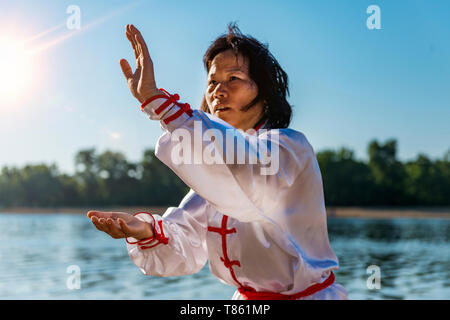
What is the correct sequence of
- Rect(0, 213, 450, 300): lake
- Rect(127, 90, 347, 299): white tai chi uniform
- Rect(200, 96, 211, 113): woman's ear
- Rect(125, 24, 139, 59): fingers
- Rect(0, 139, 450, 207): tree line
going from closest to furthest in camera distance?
Rect(127, 90, 347, 299): white tai chi uniform < Rect(125, 24, 139, 59): fingers < Rect(200, 96, 211, 113): woman's ear < Rect(0, 213, 450, 300): lake < Rect(0, 139, 450, 207): tree line

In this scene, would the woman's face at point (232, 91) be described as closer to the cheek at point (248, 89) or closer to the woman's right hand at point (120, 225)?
the cheek at point (248, 89)

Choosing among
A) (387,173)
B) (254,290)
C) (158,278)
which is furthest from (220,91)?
(387,173)

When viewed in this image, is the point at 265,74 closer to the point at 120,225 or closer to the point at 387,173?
the point at 120,225

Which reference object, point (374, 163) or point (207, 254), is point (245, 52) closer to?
point (207, 254)

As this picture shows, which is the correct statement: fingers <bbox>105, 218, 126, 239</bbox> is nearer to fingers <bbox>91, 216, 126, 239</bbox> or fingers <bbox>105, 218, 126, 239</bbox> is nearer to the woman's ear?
fingers <bbox>91, 216, 126, 239</bbox>

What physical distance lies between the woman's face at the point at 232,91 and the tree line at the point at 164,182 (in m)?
56.4

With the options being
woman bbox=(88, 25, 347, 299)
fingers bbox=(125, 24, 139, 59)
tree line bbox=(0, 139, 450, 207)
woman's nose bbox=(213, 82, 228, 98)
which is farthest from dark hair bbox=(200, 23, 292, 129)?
tree line bbox=(0, 139, 450, 207)

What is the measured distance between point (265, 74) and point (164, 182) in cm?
6277

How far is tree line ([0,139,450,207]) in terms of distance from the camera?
190ft

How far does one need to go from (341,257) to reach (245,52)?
69.8 ft

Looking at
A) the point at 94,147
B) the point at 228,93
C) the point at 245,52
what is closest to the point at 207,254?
the point at 228,93

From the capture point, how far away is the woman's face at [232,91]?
182 centimetres

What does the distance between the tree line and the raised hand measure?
5682 centimetres
